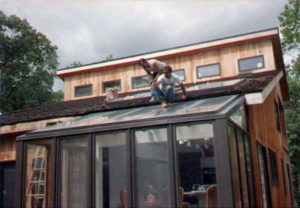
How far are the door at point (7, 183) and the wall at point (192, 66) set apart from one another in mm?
5075

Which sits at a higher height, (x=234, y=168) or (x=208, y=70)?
(x=208, y=70)

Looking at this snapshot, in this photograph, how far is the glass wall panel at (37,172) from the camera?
6.78 m

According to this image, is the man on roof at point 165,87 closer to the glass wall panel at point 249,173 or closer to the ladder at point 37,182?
the glass wall panel at point 249,173

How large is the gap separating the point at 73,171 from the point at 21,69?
16.8 m

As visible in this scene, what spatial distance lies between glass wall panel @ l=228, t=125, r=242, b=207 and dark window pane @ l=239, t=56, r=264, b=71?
21.7 ft

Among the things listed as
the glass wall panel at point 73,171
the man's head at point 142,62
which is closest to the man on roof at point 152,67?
the man's head at point 142,62

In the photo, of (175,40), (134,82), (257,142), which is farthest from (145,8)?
(257,142)

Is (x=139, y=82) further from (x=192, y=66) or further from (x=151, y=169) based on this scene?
(x=151, y=169)

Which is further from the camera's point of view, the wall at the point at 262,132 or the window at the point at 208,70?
the window at the point at 208,70

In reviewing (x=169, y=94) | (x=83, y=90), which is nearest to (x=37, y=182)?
(x=169, y=94)

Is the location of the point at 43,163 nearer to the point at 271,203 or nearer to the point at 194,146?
the point at 271,203

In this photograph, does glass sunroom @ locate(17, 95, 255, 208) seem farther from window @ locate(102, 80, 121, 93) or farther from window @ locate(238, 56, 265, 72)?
window @ locate(102, 80, 121, 93)

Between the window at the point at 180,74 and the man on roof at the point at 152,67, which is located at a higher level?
the window at the point at 180,74

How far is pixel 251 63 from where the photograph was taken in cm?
1176
